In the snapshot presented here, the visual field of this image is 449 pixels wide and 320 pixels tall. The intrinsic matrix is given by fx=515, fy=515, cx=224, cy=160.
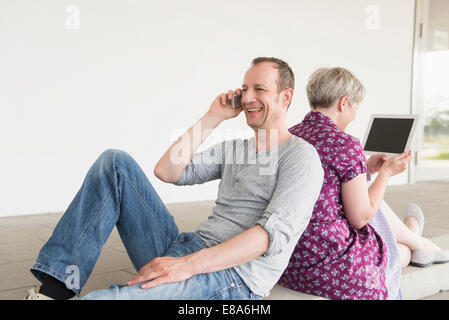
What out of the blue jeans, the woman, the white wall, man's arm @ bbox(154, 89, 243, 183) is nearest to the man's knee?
the blue jeans

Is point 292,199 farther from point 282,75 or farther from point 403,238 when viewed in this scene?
point 403,238

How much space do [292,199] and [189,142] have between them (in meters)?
0.47

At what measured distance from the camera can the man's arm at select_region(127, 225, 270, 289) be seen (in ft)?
4.45

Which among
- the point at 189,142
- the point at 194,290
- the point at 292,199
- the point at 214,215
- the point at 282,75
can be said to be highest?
the point at 282,75

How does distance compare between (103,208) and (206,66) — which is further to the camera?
(206,66)

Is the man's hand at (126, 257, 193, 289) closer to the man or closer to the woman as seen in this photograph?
the man

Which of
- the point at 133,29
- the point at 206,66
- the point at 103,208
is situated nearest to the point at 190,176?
the point at 103,208

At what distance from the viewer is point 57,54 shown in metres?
3.97

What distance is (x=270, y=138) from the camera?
5.37 feet

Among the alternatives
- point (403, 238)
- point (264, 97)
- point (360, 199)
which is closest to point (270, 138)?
point (264, 97)

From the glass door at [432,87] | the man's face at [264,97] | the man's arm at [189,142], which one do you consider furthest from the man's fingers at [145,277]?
the glass door at [432,87]
